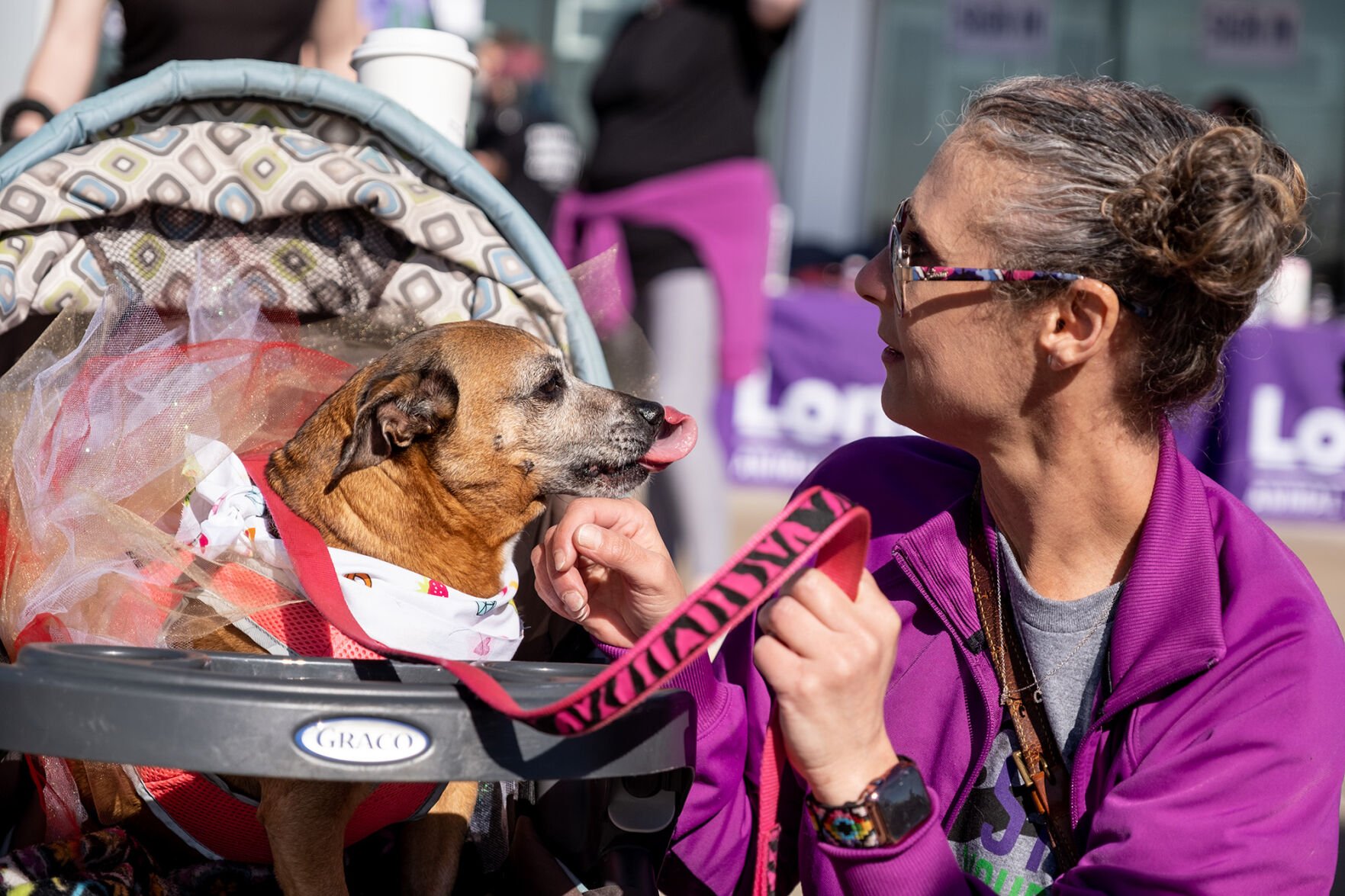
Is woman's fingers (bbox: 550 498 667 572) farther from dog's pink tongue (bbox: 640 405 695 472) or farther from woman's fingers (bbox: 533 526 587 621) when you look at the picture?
dog's pink tongue (bbox: 640 405 695 472)

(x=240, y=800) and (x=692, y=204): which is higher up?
(x=692, y=204)

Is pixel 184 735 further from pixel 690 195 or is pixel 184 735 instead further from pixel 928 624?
pixel 690 195

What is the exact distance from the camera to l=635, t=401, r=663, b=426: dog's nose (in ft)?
8.70

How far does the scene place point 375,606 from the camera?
6.17 ft

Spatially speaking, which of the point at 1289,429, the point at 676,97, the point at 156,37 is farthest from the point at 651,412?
the point at 1289,429

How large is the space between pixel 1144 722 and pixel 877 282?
0.70 m

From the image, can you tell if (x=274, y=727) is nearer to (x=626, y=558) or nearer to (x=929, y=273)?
(x=626, y=558)

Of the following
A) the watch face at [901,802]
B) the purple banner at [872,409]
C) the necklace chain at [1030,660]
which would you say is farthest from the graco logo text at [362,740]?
the purple banner at [872,409]

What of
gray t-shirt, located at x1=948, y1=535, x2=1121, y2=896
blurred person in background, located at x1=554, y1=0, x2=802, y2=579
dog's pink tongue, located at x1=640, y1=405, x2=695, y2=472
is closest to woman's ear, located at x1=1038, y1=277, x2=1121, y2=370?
gray t-shirt, located at x1=948, y1=535, x2=1121, y2=896

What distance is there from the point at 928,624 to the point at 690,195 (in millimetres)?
3167

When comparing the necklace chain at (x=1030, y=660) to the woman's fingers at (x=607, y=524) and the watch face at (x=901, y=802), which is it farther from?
the woman's fingers at (x=607, y=524)

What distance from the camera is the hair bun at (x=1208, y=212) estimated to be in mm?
1603

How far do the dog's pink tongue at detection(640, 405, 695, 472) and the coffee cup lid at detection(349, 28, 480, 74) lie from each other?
80 cm

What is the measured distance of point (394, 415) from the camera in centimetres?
225
